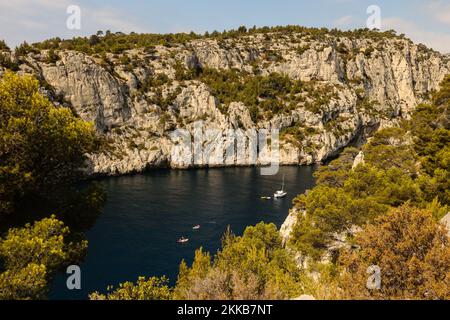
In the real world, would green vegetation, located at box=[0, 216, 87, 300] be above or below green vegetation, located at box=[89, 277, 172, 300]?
above

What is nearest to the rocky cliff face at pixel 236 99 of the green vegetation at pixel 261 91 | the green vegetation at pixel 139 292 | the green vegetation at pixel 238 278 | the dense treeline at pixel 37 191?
the green vegetation at pixel 261 91

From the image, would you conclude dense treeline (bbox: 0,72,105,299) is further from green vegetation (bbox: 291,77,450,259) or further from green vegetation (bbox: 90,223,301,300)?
green vegetation (bbox: 291,77,450,259)

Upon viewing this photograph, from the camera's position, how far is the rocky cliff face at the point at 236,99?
107m

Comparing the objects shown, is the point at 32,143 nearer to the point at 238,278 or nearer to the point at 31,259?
the point at 31,259

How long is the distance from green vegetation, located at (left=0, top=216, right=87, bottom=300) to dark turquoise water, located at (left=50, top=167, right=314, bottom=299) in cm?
2450

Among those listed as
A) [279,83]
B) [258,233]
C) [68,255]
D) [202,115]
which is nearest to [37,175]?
[68,255]

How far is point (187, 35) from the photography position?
170375 mm

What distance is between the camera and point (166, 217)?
64.7m

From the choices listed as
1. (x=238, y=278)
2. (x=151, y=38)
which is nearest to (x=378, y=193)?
(x=238, y=278)

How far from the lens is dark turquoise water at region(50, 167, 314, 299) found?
44688 mm

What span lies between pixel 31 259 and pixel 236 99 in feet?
414

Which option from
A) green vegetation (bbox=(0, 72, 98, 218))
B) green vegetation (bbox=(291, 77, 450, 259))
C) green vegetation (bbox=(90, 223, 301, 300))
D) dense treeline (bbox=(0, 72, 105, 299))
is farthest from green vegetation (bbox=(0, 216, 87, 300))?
green vegetation (bbox=(291, 77, 450, 259))

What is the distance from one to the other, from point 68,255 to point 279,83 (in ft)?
460

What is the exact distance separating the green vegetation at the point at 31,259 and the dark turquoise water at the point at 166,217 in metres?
24.5
